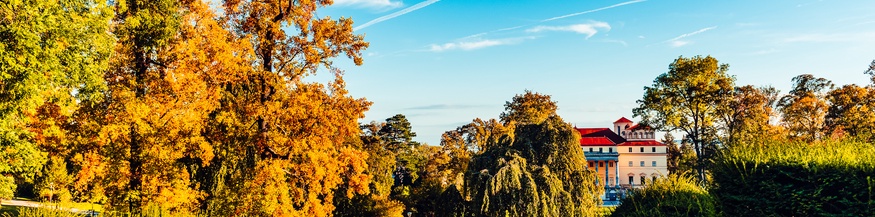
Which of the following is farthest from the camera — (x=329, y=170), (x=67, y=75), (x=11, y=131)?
(x=329, y=170)

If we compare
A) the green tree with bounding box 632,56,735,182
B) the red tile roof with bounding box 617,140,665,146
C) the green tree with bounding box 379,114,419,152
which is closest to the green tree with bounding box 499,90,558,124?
the green tree with bounding box 632,56,735,182

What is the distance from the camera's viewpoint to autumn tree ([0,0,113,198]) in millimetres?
11680

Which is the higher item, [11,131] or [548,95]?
[548,95]

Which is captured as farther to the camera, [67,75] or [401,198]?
[401,198]

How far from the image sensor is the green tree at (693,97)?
96.1 feet

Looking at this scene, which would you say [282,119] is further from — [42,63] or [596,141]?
[596,141]

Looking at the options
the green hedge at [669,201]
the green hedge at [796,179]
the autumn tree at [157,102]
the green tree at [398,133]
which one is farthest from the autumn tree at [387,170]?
the green hedge at [796,179]

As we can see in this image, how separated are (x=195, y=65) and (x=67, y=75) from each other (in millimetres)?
3082

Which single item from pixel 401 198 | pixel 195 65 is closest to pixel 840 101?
pixel 401 198

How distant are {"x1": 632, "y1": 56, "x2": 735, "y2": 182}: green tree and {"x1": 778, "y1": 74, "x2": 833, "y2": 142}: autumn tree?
7.33 meters

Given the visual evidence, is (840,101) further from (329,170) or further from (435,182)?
(329,170)

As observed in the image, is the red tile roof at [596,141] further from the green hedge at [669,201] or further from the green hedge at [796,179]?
the green hedge at [796,179]

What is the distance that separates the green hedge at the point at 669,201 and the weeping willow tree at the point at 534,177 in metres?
4.40

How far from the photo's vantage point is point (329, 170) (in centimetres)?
1491
